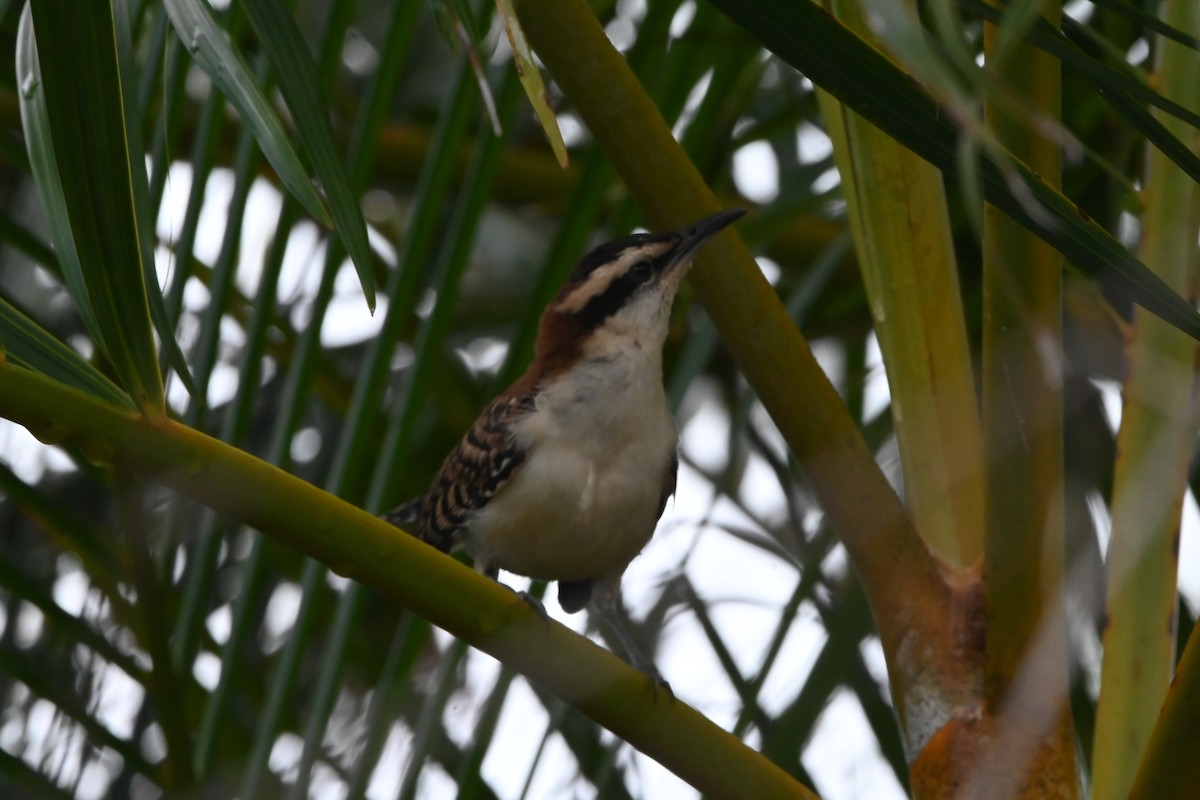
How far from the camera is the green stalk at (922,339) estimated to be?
193cm

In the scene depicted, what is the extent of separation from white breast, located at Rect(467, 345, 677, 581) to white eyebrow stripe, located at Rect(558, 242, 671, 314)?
197 mm

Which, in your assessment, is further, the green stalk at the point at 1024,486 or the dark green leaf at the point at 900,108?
the green stalk at the point at 1024,486

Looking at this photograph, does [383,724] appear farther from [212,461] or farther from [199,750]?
[212,461]

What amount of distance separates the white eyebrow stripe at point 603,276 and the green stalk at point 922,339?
103 centimetres

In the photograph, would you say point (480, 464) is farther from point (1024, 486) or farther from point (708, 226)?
point (1024, 486)

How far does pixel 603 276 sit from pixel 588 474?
1.58 feet

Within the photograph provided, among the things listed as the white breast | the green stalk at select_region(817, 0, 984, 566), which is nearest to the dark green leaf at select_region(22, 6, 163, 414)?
the green stalk at select_region(817, 0, 984, 566)

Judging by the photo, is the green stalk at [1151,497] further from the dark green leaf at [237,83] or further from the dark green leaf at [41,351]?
the dark green leaf at [41,351]

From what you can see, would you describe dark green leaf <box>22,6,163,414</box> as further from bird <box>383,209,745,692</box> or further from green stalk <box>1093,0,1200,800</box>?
bird <box>383,209,745,692</box>

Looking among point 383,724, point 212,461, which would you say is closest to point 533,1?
point 212,461

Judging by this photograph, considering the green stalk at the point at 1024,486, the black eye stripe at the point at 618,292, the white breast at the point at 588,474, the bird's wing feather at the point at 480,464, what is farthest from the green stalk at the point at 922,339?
the black eye stripe at the point at 618,292

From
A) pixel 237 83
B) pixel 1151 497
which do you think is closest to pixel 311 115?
pixel 237 83

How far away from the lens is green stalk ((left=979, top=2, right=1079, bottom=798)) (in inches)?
65.6

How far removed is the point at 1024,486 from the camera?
1702 mm
